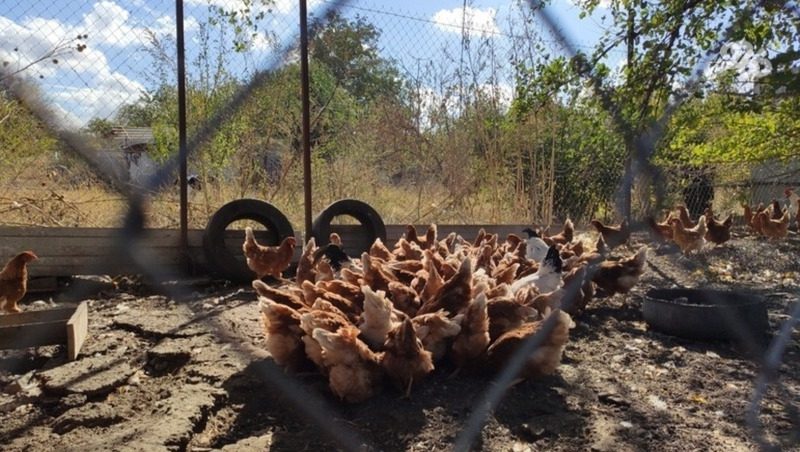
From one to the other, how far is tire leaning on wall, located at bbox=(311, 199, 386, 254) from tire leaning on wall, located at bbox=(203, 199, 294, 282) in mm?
262

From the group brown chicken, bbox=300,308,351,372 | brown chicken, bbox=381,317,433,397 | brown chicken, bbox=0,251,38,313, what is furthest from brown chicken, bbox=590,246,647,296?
brown chicken, bbox=0,251,38,313

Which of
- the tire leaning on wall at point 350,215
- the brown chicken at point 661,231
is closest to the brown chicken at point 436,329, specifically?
the tire leaning on wall at point 350,215

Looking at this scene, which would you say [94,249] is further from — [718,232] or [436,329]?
[718,232]

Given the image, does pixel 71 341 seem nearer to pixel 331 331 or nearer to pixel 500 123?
pixel 331 331

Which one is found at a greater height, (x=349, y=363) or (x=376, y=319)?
(x=376, y=319)

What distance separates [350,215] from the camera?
18.1ft

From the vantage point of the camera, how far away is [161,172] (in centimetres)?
572

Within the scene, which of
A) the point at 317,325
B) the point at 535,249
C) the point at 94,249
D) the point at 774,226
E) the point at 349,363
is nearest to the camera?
the point at 349,363

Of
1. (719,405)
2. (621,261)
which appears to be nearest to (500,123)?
(621,261)

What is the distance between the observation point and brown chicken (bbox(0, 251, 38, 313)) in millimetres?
3617

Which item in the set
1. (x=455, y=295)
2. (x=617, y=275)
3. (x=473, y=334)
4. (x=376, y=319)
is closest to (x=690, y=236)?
(x=617, y=275)

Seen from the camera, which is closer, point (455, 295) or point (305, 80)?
point (455, 295)

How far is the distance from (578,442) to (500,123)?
563 centimetres

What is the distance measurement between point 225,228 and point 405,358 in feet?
Answer: 10.7
